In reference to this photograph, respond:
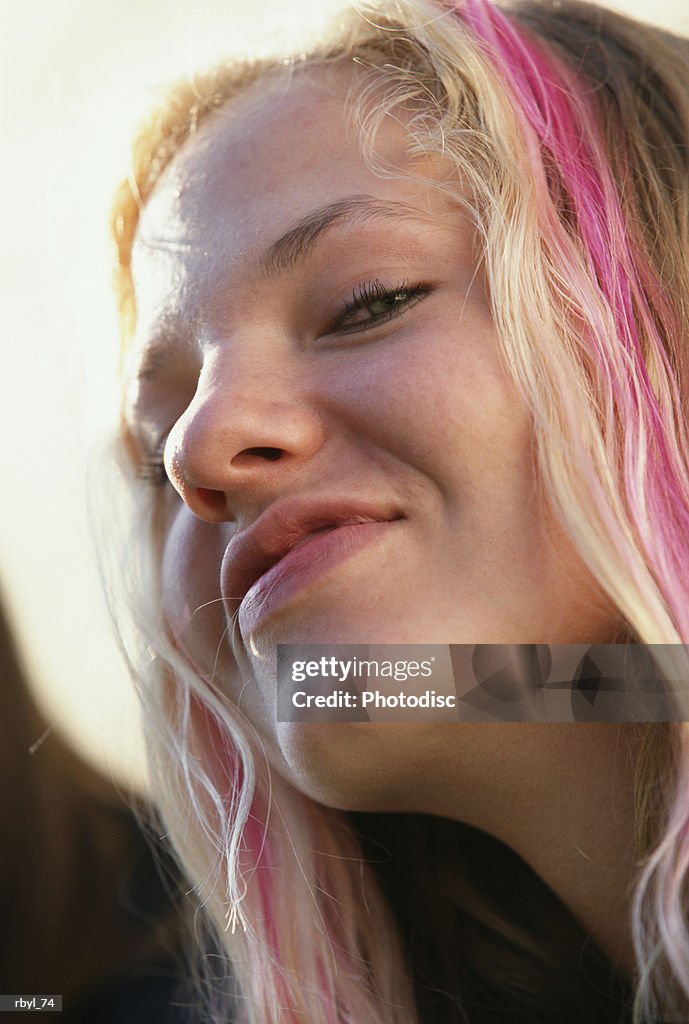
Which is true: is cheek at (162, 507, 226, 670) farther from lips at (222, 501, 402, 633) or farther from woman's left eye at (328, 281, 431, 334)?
woman's left eye at (328, 281, 431, 334)

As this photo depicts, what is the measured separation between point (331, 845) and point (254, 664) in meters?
0.17

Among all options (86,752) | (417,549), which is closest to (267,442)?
(417,549)

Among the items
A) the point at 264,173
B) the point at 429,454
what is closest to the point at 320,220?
the point at 264,173

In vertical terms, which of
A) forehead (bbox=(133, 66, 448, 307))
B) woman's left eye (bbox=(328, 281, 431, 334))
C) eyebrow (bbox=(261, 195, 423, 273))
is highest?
forehead (bbox=(133, 66, 448, 307))

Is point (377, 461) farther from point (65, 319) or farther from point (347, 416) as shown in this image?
point (65, 319)

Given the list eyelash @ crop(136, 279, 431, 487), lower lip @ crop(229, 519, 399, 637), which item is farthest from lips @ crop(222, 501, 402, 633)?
eyelash @ crop(136, 279, 431, 487)

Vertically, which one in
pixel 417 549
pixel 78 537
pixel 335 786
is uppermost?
pixel 78 537

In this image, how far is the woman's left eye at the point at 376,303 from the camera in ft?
1.91

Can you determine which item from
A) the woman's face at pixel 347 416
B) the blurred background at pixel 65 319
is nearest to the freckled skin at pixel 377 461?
the woman's face at pixel 347 416

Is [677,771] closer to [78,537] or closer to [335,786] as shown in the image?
[335,786]

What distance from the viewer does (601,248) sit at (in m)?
0.59

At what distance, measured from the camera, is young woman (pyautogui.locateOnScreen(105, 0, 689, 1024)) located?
0.56m

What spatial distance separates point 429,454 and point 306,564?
0.10 meters

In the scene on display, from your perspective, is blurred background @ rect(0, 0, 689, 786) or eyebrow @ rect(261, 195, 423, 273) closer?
eyebrow @ rect(261, 195, 423, 273)
